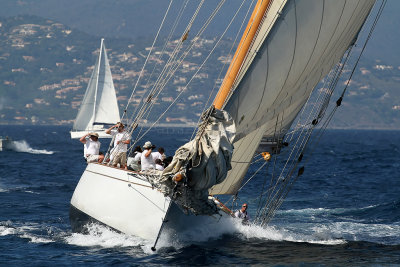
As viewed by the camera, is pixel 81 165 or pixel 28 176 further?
pixel 81 165

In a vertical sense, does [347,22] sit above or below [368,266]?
above

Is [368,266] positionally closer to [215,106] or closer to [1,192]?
[215,106]

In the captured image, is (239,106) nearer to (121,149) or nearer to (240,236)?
(121,149)

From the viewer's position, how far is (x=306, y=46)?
62.2 feet

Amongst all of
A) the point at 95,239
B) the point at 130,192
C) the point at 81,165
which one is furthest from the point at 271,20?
the point at 81,165

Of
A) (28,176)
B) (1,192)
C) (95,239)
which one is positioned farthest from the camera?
(28,176)

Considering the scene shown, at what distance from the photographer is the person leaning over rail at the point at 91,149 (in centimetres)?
2330

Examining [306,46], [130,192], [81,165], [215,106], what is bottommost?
[81,165]

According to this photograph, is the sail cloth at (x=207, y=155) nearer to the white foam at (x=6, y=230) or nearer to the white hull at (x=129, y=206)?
the white hull at (x=129, y=206)

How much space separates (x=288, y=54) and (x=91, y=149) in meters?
8.00

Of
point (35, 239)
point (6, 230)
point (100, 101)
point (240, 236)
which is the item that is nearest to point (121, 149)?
point (35, 239)

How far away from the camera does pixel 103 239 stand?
21.2 metres

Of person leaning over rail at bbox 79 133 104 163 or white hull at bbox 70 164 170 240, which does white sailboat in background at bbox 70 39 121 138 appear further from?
white hull at bbox 70 164 170 240

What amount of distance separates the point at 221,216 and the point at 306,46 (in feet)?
18.6
